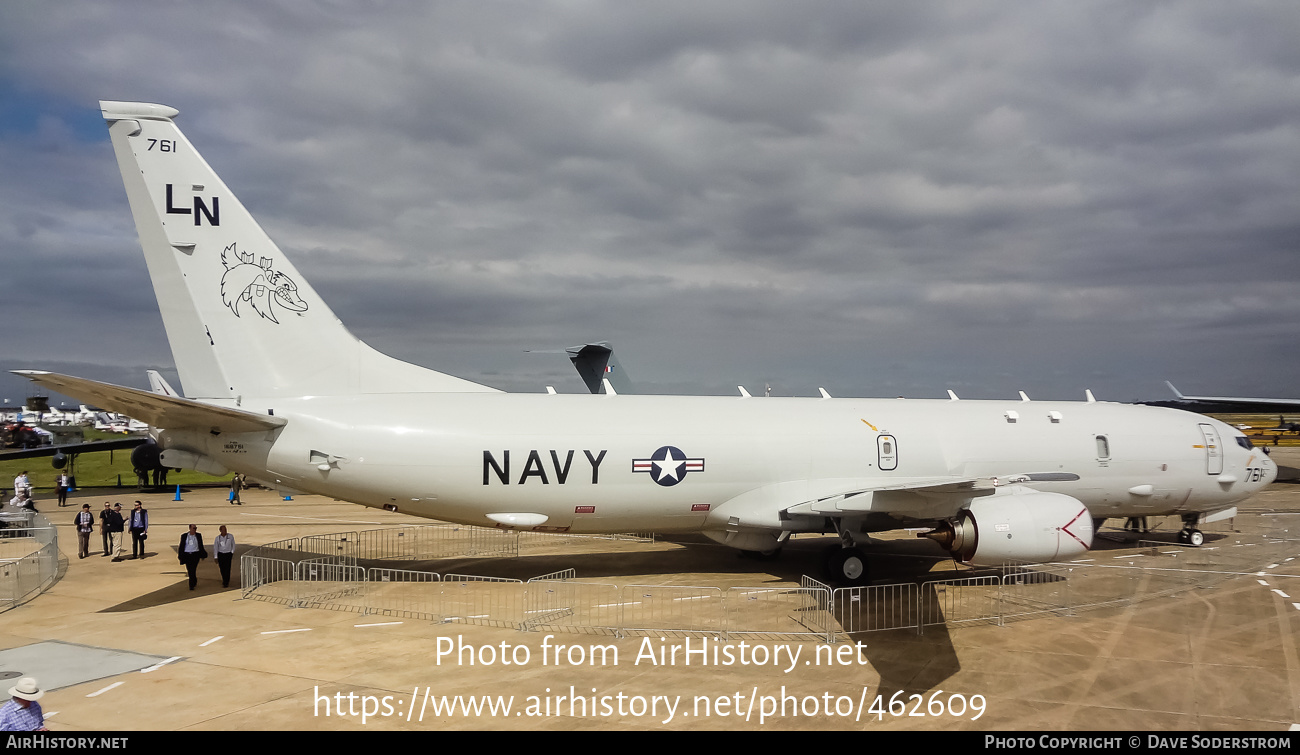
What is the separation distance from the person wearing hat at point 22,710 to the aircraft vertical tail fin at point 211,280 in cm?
1053

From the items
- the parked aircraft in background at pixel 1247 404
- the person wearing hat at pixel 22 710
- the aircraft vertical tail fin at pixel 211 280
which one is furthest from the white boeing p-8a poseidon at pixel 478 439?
the parked aircraft in background at pixel 1247 404

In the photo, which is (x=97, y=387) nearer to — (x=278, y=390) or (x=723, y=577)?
(x=278, y=390)

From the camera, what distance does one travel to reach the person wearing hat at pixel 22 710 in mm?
5793

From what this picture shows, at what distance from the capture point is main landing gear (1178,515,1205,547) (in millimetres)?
22047

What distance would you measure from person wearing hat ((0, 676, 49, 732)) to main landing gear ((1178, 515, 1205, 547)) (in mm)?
25974

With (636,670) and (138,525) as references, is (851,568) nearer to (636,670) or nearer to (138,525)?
(636,670)

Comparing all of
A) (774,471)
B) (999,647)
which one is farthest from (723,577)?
(999,647)

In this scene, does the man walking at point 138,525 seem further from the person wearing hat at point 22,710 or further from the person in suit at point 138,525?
the person wearing hat at point 22,710

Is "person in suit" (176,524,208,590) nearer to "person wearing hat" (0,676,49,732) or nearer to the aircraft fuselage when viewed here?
the aircraft fuselage

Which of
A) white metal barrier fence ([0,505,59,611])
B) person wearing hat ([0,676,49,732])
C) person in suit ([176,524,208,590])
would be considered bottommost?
white metal barrier fence ([0,505,59,611])

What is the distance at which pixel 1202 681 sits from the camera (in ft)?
36.2

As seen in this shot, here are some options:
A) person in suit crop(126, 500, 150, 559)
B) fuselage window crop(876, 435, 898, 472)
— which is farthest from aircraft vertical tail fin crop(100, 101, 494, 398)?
fuselage window crop(876, 435, 898, 472)

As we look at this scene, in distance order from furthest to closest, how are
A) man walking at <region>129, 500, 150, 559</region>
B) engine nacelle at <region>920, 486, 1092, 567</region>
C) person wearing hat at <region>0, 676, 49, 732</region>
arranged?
1. man walking at <region>129, 500, 150, 559</region>
2. engine nacelle at <region>920, 486, 1092, 567</region>
3. person wearing hat at <region>0, 676, 49, 732</region>
